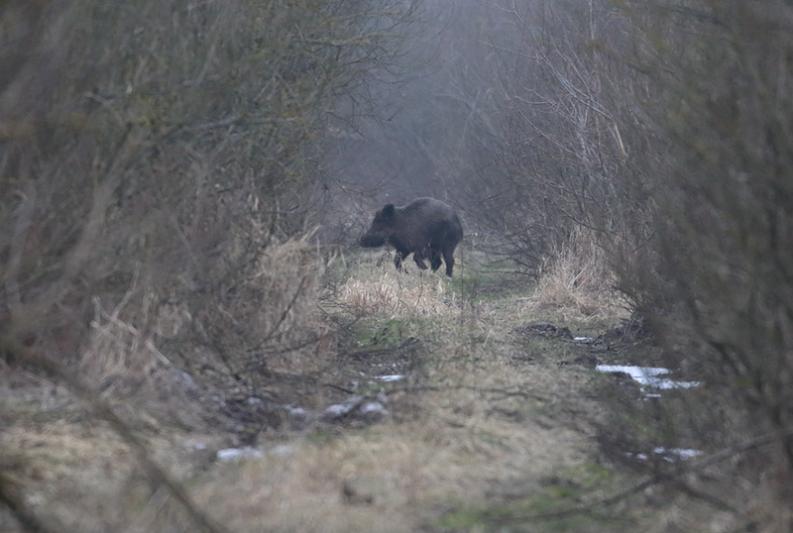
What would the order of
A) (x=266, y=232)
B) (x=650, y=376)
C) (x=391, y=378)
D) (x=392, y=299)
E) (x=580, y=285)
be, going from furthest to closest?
(x=580, y=285) < (x=392, y=299) < (x=266, y=232) < (x=650, y=376) < (x=391, y=378)

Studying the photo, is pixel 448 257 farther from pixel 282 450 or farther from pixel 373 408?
pixel 282 450

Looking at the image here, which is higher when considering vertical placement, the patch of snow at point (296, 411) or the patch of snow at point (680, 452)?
the patch of snow at point (680, 452)

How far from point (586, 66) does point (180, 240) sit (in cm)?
878

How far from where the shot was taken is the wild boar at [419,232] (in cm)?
2025

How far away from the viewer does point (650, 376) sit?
33.1 ft

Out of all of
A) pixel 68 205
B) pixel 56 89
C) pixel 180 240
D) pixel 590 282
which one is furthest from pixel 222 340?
pixel 590 282

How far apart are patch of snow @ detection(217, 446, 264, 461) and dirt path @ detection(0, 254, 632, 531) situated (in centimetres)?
1

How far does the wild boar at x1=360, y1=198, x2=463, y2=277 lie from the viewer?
20.2 metres

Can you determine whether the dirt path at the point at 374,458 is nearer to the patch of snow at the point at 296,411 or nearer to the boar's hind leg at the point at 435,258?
the patch of snow at the point at 296,411

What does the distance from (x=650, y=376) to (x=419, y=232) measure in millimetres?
10687

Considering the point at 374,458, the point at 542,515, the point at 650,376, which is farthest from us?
the point at 650,376

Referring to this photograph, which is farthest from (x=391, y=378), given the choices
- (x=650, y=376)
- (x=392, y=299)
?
(x=392, y=299)

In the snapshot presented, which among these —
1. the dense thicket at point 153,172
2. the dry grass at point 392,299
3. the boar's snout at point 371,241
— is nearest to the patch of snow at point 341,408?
the dense thicket at point 153,172

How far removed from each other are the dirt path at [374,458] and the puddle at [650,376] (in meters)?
0.32
